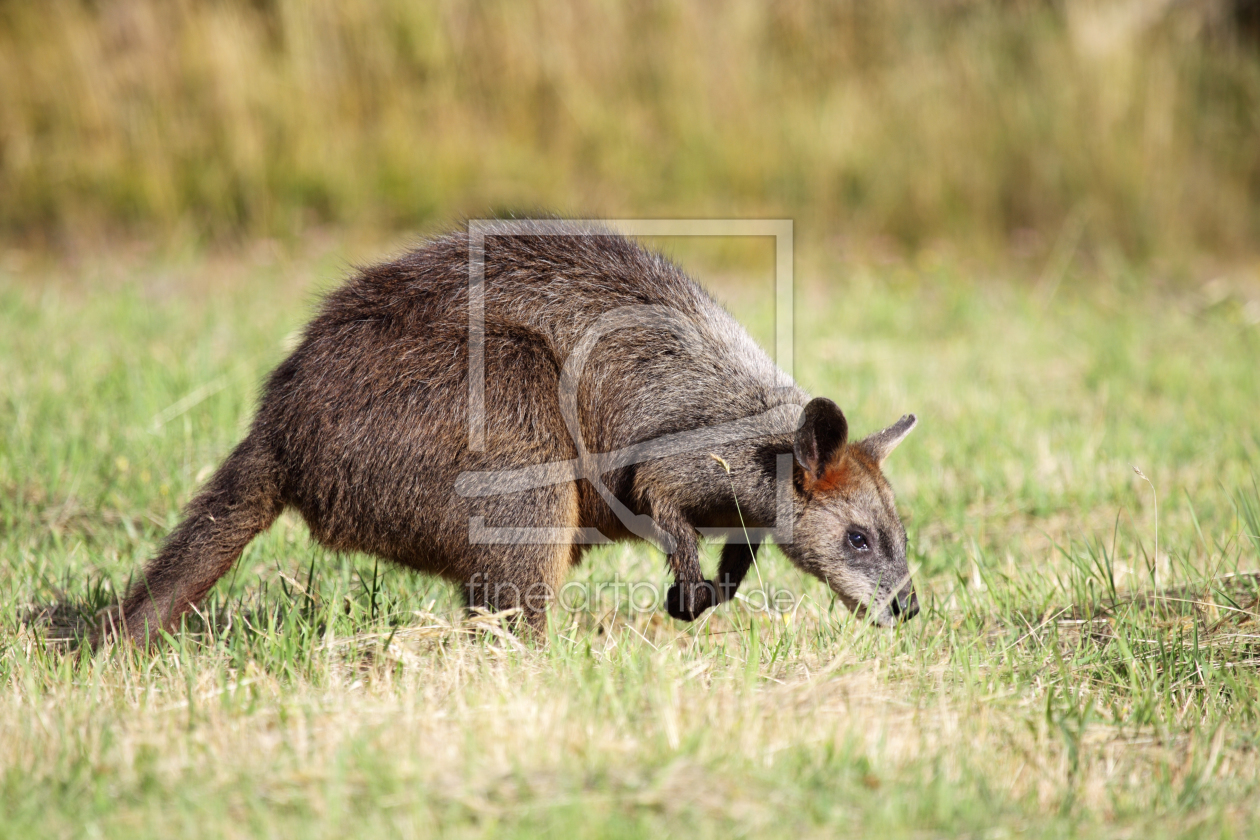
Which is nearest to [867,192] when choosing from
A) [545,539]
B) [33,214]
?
[33,214]

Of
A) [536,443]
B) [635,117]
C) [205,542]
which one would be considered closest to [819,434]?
[536,443]

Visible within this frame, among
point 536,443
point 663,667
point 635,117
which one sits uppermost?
point 635,117

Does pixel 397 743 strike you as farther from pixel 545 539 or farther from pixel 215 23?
pixel 215 23

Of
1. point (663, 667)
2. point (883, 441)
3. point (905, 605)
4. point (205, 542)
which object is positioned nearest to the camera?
point (663, 667)

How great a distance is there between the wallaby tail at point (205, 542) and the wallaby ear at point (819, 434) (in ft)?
5.45

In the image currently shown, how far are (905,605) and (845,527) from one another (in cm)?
33

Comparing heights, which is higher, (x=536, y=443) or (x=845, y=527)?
(x=536, y=443)

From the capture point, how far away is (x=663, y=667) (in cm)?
320

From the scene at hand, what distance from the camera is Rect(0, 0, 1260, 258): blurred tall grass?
941cm

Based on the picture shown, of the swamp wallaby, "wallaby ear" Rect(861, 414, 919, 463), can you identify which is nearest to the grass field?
the swamp wallaby

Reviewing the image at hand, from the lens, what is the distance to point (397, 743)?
2.70 m

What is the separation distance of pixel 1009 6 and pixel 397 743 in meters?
10.1

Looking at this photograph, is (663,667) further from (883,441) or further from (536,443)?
(883,441)

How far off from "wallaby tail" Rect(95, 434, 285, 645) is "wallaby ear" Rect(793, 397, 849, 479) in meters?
1.66
